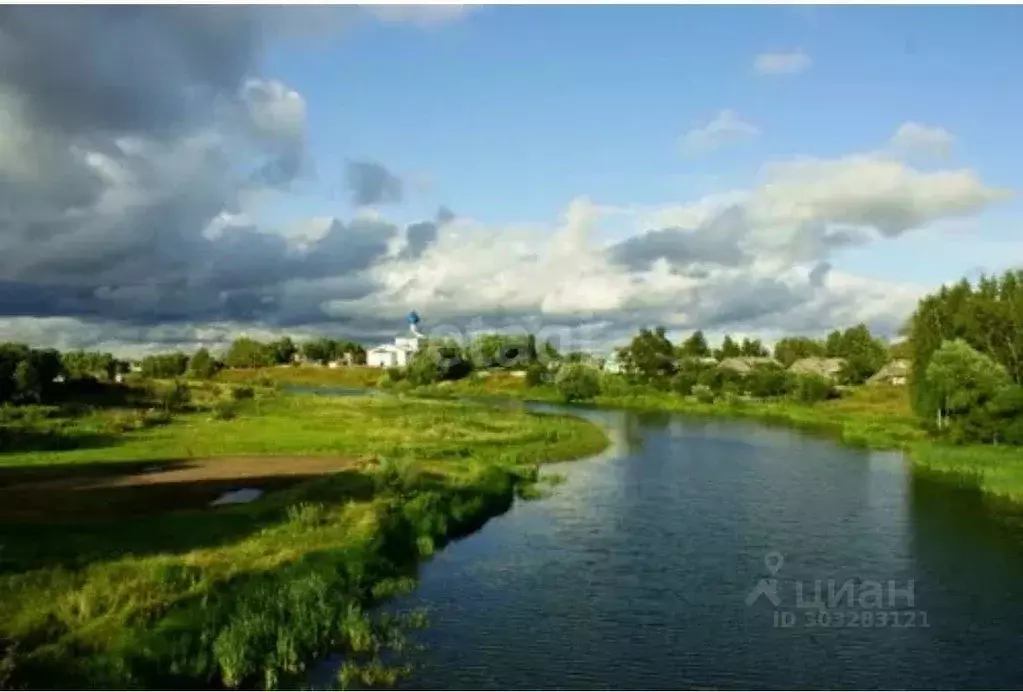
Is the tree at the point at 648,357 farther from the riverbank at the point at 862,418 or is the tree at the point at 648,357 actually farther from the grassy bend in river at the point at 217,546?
the grassy bend in river at the point at 217,546

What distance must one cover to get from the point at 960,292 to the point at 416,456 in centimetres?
5832

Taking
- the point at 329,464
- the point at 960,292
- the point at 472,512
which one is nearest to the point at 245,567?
the point at 472,512

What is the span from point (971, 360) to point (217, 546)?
58946mm

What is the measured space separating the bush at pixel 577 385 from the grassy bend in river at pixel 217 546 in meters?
71.8

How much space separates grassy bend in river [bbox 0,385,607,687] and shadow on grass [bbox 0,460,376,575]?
4.5 inches

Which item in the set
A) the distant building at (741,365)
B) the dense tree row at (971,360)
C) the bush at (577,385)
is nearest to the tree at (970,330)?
the dense tree row at (971,360)

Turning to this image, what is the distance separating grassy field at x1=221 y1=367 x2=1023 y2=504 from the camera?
189 feet

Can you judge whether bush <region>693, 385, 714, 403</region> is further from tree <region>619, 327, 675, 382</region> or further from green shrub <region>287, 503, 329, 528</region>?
green shrub <region>287, 503, 329, 528</region>

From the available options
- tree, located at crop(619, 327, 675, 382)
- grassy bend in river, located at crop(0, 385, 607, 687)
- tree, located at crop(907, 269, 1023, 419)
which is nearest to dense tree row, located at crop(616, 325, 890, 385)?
tree, located at crop(619, 327, 675, 382)

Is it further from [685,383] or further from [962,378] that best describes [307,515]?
[685,383]

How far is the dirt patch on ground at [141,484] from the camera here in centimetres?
4075

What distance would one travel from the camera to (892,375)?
458ft

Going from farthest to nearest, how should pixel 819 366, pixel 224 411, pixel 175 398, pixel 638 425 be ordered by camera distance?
pixel 819 366, pixel 175 398, pixel 638 425, pixel 224 411

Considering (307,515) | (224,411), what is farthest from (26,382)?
(307,515)
